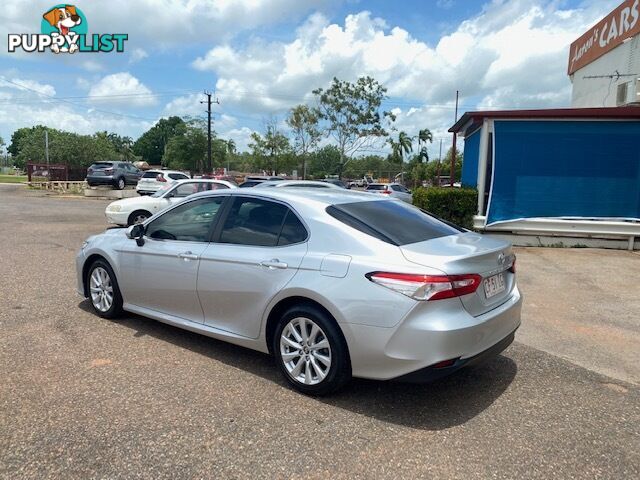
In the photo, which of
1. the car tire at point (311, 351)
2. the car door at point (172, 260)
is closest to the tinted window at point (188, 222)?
the car door at point (172, 260)

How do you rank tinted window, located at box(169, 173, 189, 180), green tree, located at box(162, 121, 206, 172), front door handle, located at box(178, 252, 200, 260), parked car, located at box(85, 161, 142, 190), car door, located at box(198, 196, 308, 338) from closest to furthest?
car door, located at box(198, 196, 308, 338) < front door handle, located at box(178, 252, 200, 260) < tinted window, located at box(169, 173, 189, 180) < parked car, located at box(85, 161, 142, 190) < green tree, located at box(162, 121, 206, 172)

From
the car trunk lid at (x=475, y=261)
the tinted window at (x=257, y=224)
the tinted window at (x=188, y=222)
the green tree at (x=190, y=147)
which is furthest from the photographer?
the green tree at (x=190, y=147)

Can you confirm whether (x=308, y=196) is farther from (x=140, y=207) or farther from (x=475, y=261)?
(x=140, y=207)

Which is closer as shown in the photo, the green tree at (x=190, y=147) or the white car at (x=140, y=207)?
the white car at (x=140, y=207)

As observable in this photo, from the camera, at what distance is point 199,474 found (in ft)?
8.89

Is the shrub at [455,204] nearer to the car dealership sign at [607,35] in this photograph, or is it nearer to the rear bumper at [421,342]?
the rear bumper at [421,342]

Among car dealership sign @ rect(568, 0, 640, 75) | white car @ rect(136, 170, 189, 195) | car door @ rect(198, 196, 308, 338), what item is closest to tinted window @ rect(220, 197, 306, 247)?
car door @ rect(198, 196, 308, 338)

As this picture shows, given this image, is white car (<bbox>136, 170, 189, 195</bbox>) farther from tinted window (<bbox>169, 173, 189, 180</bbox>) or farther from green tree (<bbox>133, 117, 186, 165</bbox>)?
green tree (<bbox>133, 117, 186, 165</bbox>)

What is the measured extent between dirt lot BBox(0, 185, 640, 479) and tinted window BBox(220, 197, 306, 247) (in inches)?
41.6

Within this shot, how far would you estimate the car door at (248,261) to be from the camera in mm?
3764

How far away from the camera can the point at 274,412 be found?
11.1ft

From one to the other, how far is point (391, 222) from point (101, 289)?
3.22m

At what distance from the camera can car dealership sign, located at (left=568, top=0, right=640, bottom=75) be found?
16188 millimetres

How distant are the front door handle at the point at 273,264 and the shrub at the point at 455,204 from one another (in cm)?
877
